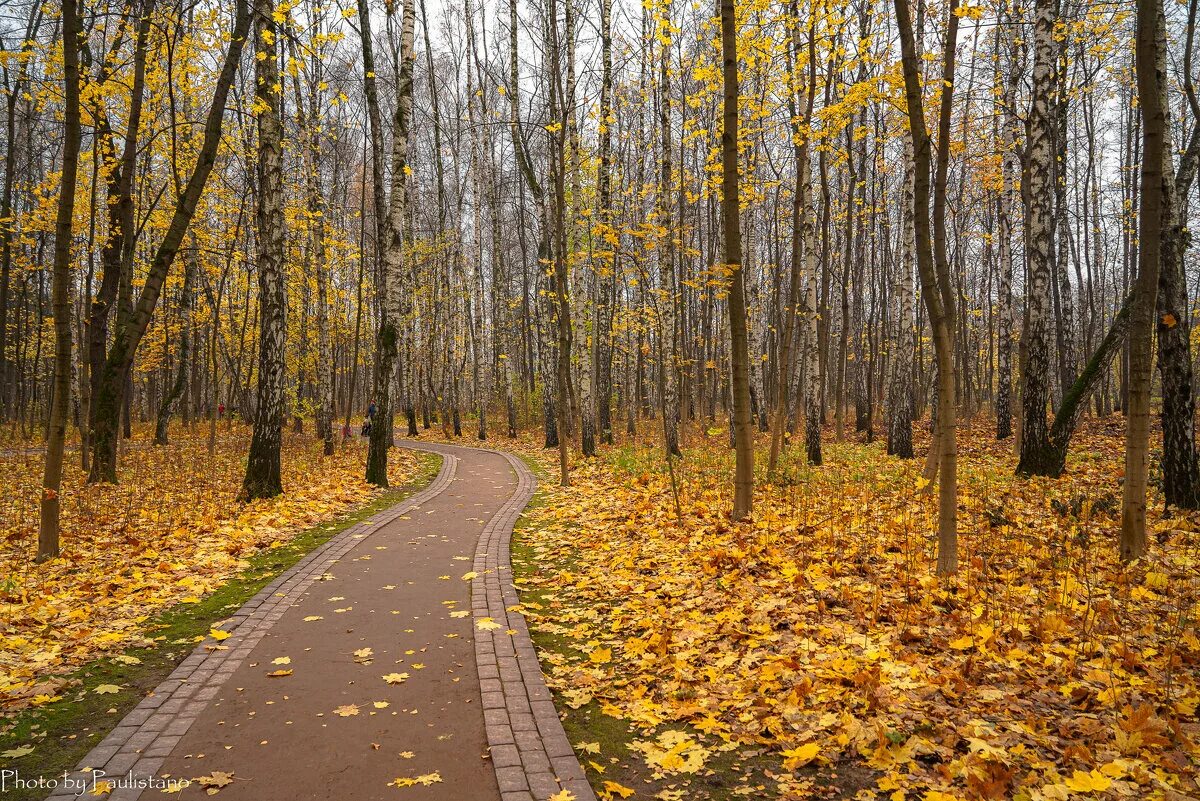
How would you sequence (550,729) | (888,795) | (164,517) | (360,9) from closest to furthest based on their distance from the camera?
(888,795), (550,729), (164,517), (360,9)

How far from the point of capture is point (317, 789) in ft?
10.8

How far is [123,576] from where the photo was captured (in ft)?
22.1

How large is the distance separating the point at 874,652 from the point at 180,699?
4953 millimetres

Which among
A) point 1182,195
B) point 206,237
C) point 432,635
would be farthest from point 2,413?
point 1182,195

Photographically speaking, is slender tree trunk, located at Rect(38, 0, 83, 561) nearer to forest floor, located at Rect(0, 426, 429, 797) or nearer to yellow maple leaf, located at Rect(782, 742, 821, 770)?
forest floor, located at Rect(0, 426, 429, 797)

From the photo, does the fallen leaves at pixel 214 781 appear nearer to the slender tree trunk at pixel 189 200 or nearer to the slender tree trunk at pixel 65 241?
the slender tree trunk at pixel 65 241

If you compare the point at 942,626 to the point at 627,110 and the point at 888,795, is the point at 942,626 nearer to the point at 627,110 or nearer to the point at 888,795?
the point at 888,795

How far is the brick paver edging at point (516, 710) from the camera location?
335cm

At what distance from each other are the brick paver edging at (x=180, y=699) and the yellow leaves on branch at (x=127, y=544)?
0.33 meters

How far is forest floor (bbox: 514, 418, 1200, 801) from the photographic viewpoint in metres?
3.22

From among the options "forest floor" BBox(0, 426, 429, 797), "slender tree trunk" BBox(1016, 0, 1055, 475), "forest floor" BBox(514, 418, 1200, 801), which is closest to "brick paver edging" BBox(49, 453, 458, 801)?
"forest floor" BBox(0, 426, 429, 797)

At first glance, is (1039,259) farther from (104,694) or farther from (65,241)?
(65,241)

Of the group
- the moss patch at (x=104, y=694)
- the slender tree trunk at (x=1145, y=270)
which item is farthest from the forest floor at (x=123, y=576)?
the slender tree trunk at (x=1145, y=270)

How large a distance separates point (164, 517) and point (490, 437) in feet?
59.9
